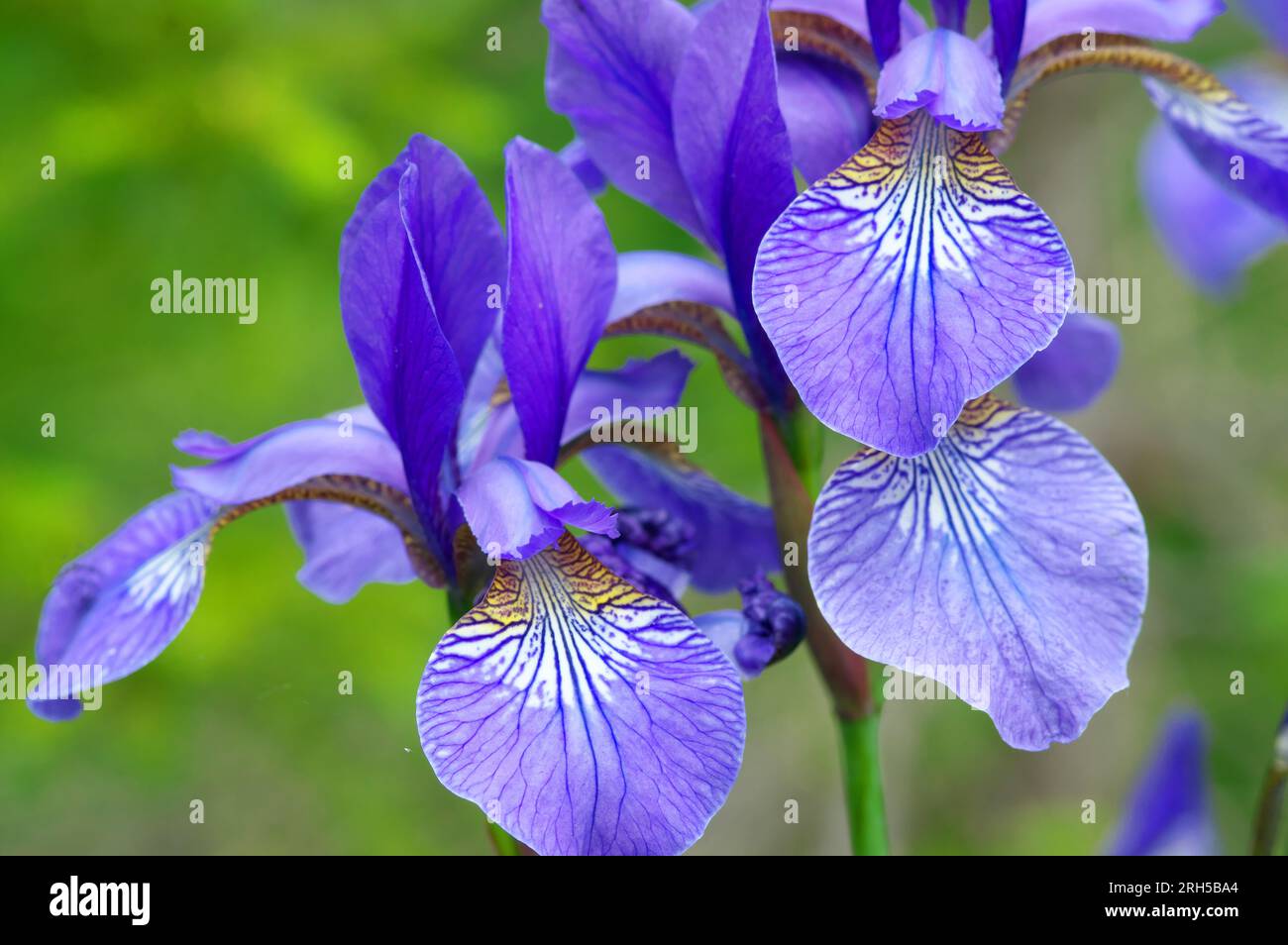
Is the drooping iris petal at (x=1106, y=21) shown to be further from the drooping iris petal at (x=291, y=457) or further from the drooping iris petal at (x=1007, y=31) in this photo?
the drooping iris petal at (x=291, y=457)

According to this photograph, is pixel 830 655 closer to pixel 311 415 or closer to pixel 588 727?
pixel 588 727

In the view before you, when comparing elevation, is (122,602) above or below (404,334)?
below

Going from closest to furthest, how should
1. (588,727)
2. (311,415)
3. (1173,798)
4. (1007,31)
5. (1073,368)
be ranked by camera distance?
(588,727) < (1007,31) < (1073,368) < (1173,798) < (311,415)

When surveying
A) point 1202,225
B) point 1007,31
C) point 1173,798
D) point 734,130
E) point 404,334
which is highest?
point 1202,225

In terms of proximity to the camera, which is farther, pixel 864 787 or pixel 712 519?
pixel 712 519

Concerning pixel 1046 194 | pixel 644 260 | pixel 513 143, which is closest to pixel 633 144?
pixel 644 260

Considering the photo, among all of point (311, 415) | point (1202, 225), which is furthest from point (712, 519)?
point (311, 415)

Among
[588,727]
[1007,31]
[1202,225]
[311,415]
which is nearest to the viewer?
[588,727]
